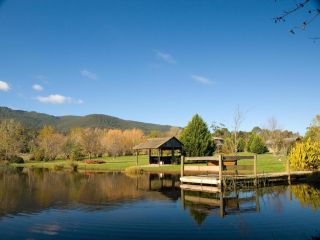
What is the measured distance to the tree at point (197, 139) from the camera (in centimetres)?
4922

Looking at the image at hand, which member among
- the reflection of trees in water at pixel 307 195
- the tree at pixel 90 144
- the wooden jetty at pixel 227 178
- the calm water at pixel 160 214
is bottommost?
the calm water at pixel 160 214

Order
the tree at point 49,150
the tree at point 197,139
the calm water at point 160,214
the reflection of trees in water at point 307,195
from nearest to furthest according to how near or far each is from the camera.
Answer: the calm water at point 160,214 < the reflection of trees in water at point 307,195 < the tree at point 197,139 < the tree at point 49,150

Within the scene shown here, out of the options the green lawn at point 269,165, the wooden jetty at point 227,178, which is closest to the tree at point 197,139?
the green lawn at point 269,165

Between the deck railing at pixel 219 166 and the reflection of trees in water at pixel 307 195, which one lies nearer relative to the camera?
the reflection of trees in water at pixel 307 195

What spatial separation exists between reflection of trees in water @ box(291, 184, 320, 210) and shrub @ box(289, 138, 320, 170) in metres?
4.90

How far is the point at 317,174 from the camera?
2655 centimetres

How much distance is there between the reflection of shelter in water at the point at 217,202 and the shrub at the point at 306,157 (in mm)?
9151

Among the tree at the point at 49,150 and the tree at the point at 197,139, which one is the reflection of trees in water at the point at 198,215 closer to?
the tree at the point at 197,139

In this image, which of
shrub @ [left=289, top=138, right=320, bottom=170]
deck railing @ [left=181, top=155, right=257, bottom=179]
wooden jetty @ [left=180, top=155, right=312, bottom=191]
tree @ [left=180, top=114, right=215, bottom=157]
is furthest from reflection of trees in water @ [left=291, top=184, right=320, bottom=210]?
tree @ [left=180, top=114, right=215, bottom=157]

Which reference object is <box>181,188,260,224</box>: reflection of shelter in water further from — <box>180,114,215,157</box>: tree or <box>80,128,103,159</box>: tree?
<box>80,128,103,159</box>: tree

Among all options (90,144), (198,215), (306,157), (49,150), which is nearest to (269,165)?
(306,157)

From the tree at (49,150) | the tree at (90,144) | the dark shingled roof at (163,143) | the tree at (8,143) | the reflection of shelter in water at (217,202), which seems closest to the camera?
the reflection of shelter in water at (217,202)

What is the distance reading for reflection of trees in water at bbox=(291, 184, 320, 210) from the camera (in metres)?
16.9

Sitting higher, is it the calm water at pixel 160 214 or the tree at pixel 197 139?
the tree at pixel 197 139
